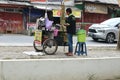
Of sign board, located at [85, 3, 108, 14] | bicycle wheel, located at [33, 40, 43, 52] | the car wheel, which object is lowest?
the car wheel

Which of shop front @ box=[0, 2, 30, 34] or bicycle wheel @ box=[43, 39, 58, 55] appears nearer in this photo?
bicycle wheel @ box=[43, 39, 58, 55]

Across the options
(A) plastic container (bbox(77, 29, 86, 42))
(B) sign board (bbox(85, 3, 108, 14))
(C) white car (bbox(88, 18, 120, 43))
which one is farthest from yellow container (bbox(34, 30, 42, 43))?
(B) sign board (bbox(85, 3, 108, 14))

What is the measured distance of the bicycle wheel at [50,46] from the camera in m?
13.1

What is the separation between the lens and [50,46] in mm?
13180

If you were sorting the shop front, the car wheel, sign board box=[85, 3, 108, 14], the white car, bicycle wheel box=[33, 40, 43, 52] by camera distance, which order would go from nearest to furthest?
1. bicycle wheel box=[33, 40, 43, 52]
2. the white car
3. the car wheel
4. the shop front
5. sign board box=[85, 3, 108, 14]

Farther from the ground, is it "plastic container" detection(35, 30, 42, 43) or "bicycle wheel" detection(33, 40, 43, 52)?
"plastic container" detection(35, 30, 42, 43)

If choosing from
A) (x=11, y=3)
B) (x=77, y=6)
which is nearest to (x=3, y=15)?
(x=11, y=3)

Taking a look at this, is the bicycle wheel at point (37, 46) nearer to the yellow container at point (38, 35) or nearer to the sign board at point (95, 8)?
the yellow container at point (38, 35)

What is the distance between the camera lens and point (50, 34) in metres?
13.4

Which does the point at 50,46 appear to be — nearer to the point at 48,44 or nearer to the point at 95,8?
the point at 48,44

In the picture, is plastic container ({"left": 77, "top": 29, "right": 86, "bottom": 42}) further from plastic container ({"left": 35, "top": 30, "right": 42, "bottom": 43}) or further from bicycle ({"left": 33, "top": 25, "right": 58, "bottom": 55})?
plastic container ({"left": 35, "top": 30, "right": 42, "bottom": 43})

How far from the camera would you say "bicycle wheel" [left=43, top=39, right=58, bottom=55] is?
13.1 metres

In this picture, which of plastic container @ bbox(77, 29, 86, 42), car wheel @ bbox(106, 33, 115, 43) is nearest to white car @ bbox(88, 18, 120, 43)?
car wheel @ bbox(106, 33, 115, 43)

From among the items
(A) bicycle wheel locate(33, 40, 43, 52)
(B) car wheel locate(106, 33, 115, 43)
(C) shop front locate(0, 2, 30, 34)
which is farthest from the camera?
(C) shop front locate(0, 2, 30, 34)
